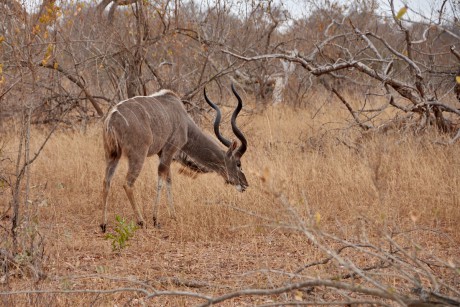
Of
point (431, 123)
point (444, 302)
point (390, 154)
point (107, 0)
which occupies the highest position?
point (107, 0)

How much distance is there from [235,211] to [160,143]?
3.75 feet

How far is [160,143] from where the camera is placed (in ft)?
19.8

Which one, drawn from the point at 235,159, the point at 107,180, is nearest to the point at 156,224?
the point at 107,180

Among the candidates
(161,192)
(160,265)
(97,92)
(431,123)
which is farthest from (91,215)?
(97,92)

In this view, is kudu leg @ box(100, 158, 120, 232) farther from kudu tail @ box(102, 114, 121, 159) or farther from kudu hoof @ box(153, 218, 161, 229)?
kudu hoof @ box(153, 218, 161, 229)

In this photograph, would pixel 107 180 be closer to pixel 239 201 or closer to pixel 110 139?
pixel 110 139

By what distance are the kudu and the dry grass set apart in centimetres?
17

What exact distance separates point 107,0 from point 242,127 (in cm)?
277

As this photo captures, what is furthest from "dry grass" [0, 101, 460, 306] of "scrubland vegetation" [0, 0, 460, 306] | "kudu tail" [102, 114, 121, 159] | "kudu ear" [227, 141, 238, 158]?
"kudu tail" [102, 114, 121, 159]

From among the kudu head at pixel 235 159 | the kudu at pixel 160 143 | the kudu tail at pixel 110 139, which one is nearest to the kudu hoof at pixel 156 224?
the kudu at pixel 160 143

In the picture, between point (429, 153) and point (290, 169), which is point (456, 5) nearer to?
point (429, 153)

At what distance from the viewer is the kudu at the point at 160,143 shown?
5.50m

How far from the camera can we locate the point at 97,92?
10828mm

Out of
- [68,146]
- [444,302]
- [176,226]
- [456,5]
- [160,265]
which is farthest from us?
[68,146]
